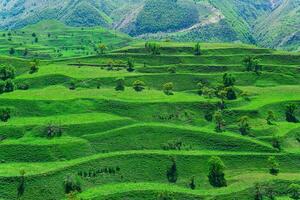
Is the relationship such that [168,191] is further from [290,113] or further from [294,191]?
[290,113]

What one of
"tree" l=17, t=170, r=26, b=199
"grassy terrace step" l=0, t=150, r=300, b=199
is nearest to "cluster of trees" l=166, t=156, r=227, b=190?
"grassy terrace step" l=0, t=150, r=300, b=199

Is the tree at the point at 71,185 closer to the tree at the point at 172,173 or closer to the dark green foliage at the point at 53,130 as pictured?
the dark green foliage at the point at 53,130

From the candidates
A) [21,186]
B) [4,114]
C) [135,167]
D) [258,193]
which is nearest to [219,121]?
[258,193]

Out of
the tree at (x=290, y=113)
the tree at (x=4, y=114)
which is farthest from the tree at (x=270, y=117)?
the tree at (x=4, y=114)

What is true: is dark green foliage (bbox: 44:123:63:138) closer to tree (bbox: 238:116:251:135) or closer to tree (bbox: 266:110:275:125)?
tree (bbox: 238:116:251:135)

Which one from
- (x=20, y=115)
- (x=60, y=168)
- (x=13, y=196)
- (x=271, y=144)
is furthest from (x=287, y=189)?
(x=20, y=115)

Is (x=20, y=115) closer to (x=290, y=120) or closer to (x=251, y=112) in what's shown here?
(x=251, y=112)
